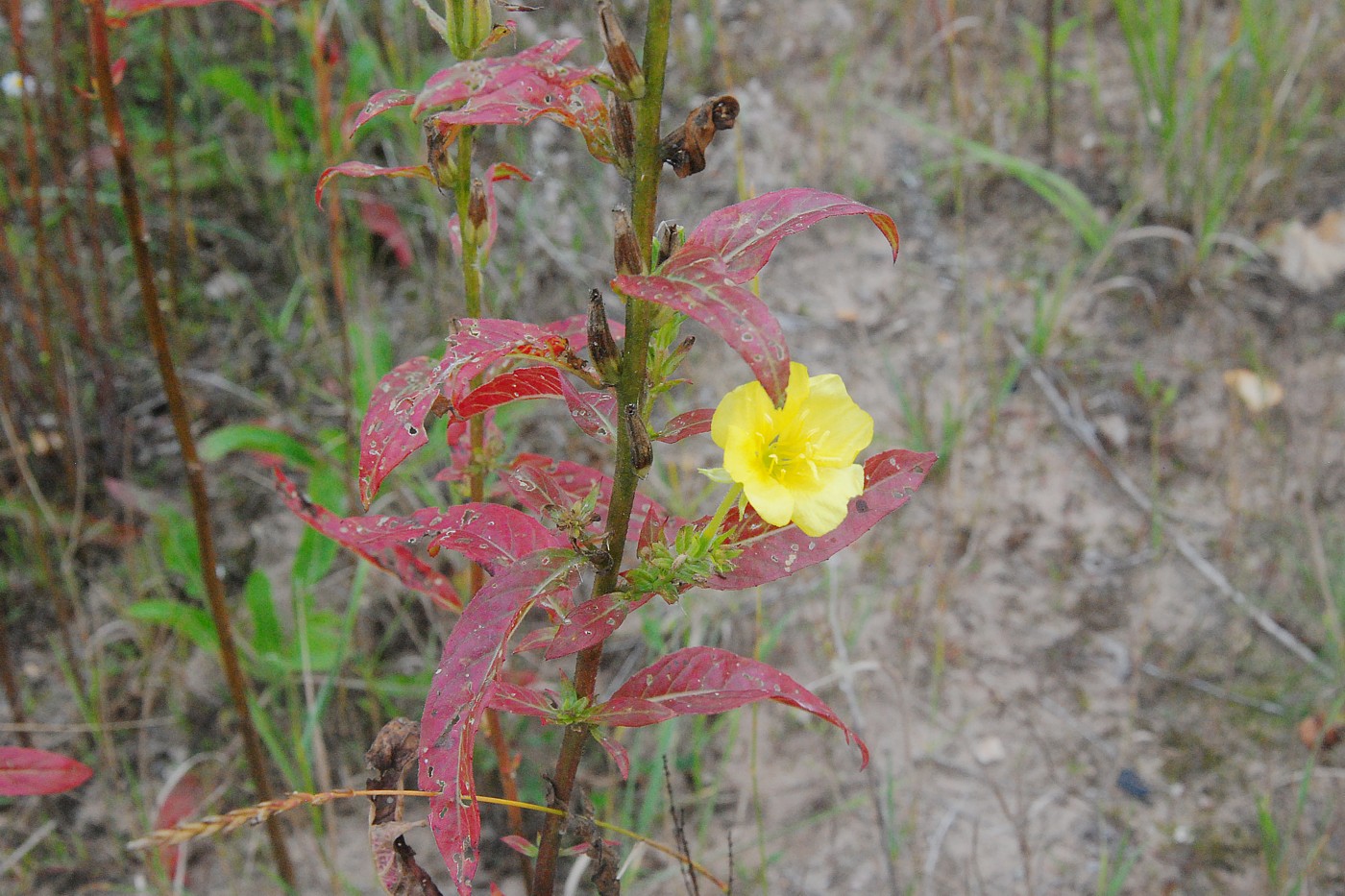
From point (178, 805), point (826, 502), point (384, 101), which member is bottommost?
point (178, 805)

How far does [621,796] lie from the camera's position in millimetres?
2119

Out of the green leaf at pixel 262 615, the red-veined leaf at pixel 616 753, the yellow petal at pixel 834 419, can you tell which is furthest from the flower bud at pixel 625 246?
the green leaf at pixel 262 615

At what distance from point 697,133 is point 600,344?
0.64 feet

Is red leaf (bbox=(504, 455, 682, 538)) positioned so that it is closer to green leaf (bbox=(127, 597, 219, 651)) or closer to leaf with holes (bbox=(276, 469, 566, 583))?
leaf with holes (bbox=(276, 469, 566, 583))

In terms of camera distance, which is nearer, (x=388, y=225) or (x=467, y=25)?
(x=467, y=25)

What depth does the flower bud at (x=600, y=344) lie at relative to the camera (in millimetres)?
840

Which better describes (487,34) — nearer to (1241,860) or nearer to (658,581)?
(658,581)

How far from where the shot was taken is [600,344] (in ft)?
2.80

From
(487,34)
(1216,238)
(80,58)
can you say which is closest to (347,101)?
(80,58)

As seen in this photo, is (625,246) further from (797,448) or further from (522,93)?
(797,448)

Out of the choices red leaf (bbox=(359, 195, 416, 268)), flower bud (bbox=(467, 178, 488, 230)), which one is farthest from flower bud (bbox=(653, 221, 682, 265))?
red leaf (bbox=(359, 195, 416, 268))

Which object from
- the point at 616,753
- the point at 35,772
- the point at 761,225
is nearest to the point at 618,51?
the point at 761,225

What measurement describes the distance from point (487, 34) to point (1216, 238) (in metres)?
2.20

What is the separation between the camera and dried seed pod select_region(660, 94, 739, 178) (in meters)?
0.80
